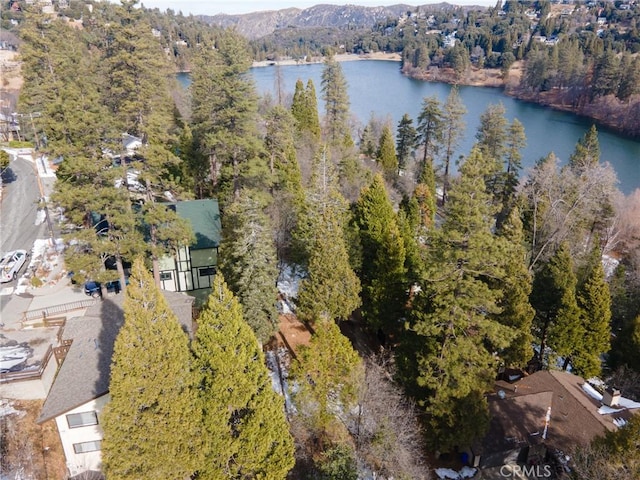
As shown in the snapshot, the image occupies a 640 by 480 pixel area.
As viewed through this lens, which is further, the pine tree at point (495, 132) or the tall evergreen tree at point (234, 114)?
the pine tree at point (495, 132)

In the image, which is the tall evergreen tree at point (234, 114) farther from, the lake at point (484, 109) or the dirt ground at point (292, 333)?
the lake at point (484, 109)

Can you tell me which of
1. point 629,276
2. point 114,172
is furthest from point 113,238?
point 629,276

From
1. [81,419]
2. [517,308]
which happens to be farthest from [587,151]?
[81,419]

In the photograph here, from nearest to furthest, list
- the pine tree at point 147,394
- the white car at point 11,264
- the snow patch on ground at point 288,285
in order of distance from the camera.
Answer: the pine tree at point 147,394
the snow patch on ground at point 288,285
the white car at point 11,264

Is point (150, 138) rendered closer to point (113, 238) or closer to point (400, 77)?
point (113, 238)

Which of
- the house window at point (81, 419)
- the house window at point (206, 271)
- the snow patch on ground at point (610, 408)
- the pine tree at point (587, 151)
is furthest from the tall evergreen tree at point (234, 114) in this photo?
the pine tree at point (587, 151)

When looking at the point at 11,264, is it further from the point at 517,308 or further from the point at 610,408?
the point at 610,408
